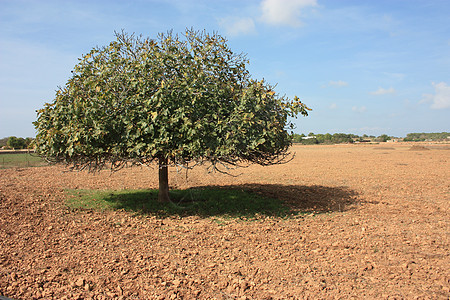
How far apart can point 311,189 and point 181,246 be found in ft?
31.9

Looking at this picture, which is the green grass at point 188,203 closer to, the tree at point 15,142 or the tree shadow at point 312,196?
the tree shadow at point 312,196

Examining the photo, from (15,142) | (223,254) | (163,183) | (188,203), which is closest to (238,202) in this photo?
(188,203)

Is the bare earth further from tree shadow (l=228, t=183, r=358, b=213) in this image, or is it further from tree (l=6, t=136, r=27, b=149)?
tree (l=6, t=136, r=27, b=149)

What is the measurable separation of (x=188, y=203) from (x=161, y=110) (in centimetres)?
443

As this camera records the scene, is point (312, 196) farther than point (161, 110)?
Yes

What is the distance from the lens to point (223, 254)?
7.22 meters

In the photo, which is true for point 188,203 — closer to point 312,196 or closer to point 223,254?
point 223,254

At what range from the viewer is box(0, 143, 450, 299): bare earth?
18.2ft

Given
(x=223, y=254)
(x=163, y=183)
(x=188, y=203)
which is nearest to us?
(x=223, y=254)

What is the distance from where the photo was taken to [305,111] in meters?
9.90

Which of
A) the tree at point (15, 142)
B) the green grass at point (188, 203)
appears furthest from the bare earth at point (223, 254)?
the tree at point (15, 142)

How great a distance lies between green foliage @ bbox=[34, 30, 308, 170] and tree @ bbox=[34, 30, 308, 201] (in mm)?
28

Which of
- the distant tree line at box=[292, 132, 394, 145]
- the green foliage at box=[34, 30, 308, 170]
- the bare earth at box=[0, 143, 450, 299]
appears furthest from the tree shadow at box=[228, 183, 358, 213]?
the distant tree line at box=[292, 132, 394, 145]

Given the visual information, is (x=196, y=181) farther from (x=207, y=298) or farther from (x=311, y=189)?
(x=207, y=298)
